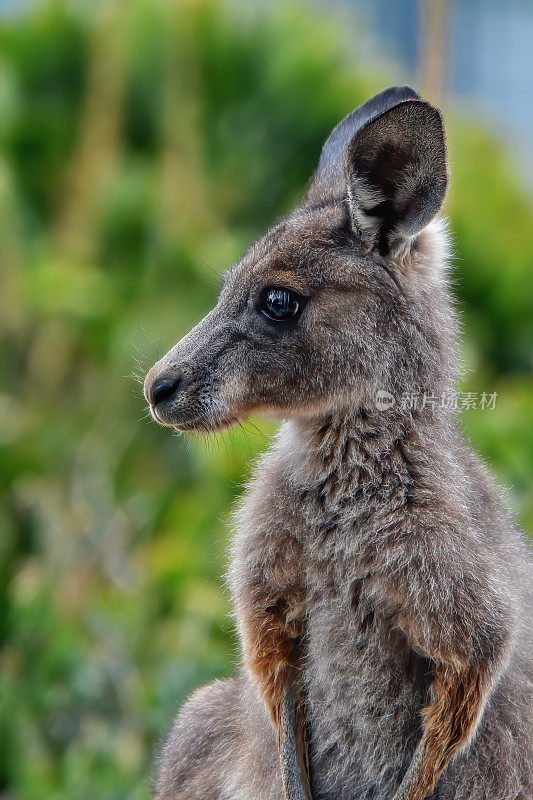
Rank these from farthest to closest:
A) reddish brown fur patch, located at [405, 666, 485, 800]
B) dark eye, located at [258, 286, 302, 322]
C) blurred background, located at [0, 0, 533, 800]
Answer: blurred background, located at [0, 0, 533, 800] → dark eye, located at [258, 286, 302, 322] → reddish brown fur patch, located at [405, 666, 485, 800]

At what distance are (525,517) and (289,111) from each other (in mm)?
6201

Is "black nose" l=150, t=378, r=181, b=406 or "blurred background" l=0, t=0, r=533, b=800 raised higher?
"blurred background" l=0, t=0, r=533, b=800

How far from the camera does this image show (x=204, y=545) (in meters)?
7.01

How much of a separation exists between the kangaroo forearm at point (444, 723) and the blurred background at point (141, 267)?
3.05 m

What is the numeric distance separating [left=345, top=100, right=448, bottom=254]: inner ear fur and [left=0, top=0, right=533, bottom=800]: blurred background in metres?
3.09

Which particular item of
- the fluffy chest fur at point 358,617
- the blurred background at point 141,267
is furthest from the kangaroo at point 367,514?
the blurred background at point 141,267

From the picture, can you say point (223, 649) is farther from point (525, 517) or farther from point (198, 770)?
point (198, 770)

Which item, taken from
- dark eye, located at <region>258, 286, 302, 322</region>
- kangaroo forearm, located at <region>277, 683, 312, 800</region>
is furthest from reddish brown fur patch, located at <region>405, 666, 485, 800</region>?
dark eye, located at <region>258, 286, 302, 322</region>

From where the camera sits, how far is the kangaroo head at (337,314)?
9.68ft

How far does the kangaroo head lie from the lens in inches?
116

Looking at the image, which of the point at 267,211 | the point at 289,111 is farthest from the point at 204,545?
the point at 289,111

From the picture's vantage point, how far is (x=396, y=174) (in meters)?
2.95

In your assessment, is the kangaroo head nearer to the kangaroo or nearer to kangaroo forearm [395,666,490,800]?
the kangaroo

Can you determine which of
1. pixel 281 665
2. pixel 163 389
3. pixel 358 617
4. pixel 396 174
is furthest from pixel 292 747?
pixel 396 174
